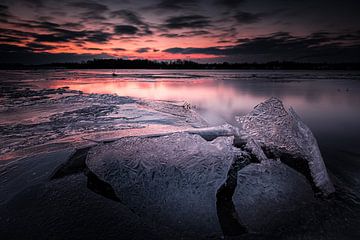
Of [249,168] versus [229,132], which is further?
[229,132]

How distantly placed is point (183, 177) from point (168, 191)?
216mm

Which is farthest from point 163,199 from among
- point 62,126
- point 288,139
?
point 62,126

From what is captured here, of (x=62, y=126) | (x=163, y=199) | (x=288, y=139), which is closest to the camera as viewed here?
(x=163, y=199)

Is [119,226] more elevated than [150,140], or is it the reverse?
[150,140]

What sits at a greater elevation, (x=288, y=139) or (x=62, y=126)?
(x=288, y=139)

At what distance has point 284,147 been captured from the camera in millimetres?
3232

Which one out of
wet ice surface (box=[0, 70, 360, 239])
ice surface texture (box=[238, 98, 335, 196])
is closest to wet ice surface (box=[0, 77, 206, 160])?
wet ice surface (box=[0, 70, 360, 239])

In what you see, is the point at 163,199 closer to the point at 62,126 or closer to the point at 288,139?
the point at 288,139

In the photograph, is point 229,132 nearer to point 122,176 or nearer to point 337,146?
point 337,146

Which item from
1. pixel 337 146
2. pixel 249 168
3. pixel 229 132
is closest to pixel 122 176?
pixel 249 168

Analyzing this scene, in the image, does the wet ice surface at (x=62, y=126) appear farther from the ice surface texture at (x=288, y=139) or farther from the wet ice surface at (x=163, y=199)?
the ice surface texture at (x=288, y=139)

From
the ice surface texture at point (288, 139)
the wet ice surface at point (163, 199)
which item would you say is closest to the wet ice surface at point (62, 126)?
the wet ice surface at point (163, 199)

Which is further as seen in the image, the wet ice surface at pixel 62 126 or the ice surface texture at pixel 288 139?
the wet ice surface at pixel 62 126

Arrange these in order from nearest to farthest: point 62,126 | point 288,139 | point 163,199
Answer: point 163,199
point 288,139
point 62,126
